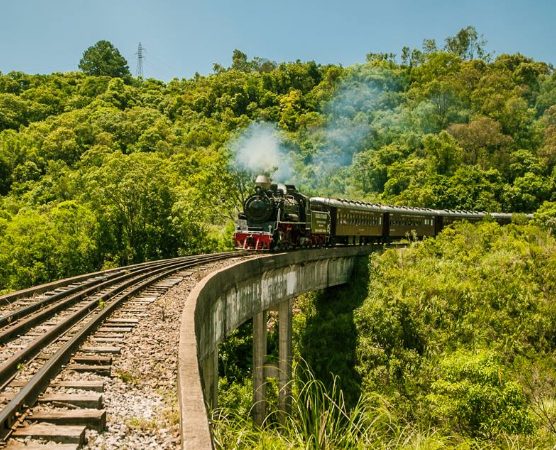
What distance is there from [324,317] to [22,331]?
1923 cm

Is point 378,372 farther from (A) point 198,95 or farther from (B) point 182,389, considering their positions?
(A) point 198,95

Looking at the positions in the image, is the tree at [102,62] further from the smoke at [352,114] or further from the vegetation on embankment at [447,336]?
the vegetation on embankment at [447,336]

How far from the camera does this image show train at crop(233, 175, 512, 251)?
2017 cm

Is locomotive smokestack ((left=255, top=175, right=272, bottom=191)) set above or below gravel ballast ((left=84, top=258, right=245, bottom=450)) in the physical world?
above

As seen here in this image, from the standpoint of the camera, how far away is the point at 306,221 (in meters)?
22.4

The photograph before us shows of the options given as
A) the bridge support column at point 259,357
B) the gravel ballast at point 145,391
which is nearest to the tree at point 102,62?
the bridge support column at point 259,357

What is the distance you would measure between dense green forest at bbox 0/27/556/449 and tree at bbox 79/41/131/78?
18.3 meters

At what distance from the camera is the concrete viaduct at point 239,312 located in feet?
16.7

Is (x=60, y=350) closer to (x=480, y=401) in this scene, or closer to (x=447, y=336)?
(x=480, y=401)

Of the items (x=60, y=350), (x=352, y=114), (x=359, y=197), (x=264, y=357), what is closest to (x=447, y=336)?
(x=264, y=357)

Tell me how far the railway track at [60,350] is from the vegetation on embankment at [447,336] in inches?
249

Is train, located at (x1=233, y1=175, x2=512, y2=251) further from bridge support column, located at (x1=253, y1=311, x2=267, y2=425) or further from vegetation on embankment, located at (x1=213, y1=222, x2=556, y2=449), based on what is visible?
bridge support column, located at (x1=253, y1=311, x2=267, y2=425)

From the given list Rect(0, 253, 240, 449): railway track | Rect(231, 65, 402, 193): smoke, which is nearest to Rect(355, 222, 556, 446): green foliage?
Rect(0, 253, 240, 449): railway track

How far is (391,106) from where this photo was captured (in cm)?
7438
